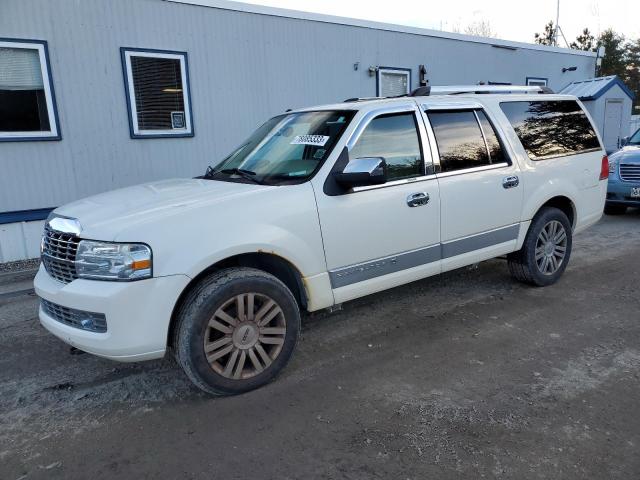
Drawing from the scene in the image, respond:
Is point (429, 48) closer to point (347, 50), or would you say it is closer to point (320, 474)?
point (347, 50)

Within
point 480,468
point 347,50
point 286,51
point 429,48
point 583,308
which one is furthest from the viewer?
point 429,48

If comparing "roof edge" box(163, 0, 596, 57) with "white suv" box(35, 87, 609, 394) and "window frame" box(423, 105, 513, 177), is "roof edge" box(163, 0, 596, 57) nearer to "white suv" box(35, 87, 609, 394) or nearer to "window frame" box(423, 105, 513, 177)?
"white suv" box(35, 87, 609, 394)

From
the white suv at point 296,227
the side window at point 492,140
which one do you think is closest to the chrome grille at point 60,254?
the white suv at point 296,227

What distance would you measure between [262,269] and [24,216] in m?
5.41

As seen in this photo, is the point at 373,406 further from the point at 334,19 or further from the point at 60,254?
the point at 334,19

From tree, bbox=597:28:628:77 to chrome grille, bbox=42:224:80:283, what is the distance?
171ft

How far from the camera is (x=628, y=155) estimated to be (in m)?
8.89

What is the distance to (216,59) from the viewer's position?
8.66 m

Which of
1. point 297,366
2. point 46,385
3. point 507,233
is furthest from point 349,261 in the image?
point 46,385

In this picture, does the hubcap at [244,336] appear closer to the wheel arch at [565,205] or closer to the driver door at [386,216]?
the driver door at [386,216]

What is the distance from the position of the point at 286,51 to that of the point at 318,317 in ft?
21.2

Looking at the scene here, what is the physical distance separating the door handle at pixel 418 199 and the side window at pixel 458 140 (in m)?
0.35

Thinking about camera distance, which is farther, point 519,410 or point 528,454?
point 519,410

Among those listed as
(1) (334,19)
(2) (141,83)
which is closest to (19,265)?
(2) (141,83)
